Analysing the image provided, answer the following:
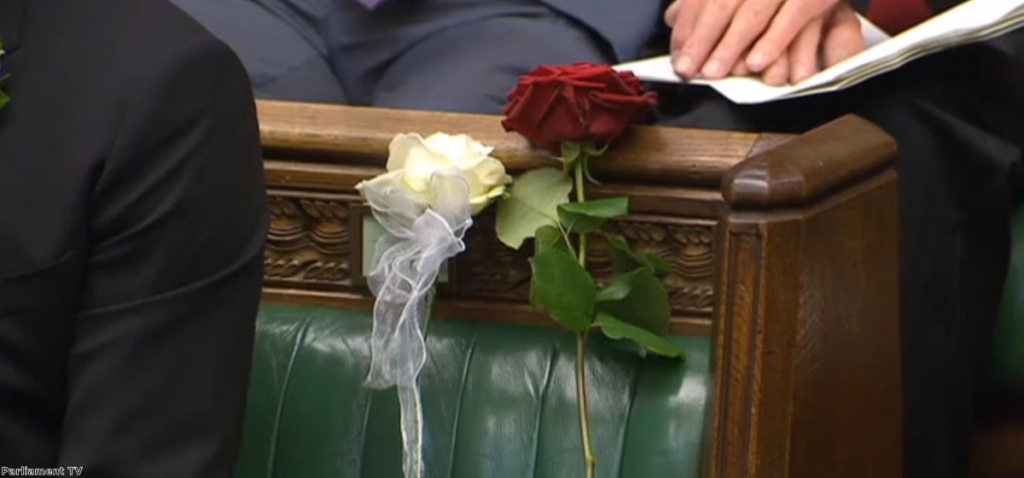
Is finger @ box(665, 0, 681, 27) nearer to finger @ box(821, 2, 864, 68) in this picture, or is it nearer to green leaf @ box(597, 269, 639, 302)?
finger @ box(821, 2, 864, 68)

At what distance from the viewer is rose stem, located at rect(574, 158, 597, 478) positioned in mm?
1072

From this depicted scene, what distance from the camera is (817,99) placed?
111 cm

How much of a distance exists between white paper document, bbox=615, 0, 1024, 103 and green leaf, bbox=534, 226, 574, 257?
0.49 ft

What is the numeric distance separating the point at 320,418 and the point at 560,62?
0.35 metres

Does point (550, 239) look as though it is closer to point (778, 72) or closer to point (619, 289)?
point (619, 289)

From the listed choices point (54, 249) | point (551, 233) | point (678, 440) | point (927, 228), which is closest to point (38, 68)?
point (54, 249)

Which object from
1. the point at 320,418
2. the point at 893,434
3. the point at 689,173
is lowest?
the point at 320,418

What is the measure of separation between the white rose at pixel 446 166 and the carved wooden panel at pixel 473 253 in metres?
0.06

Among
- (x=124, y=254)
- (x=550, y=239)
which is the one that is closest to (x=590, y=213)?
(x=550, y=239)

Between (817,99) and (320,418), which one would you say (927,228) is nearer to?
(817,99)

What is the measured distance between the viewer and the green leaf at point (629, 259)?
108 cm

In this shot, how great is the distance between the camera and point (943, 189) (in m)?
1.11

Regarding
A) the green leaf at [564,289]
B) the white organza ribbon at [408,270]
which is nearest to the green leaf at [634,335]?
the green leaf at [564,289]

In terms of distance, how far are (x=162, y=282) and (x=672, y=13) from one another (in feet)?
1.85
